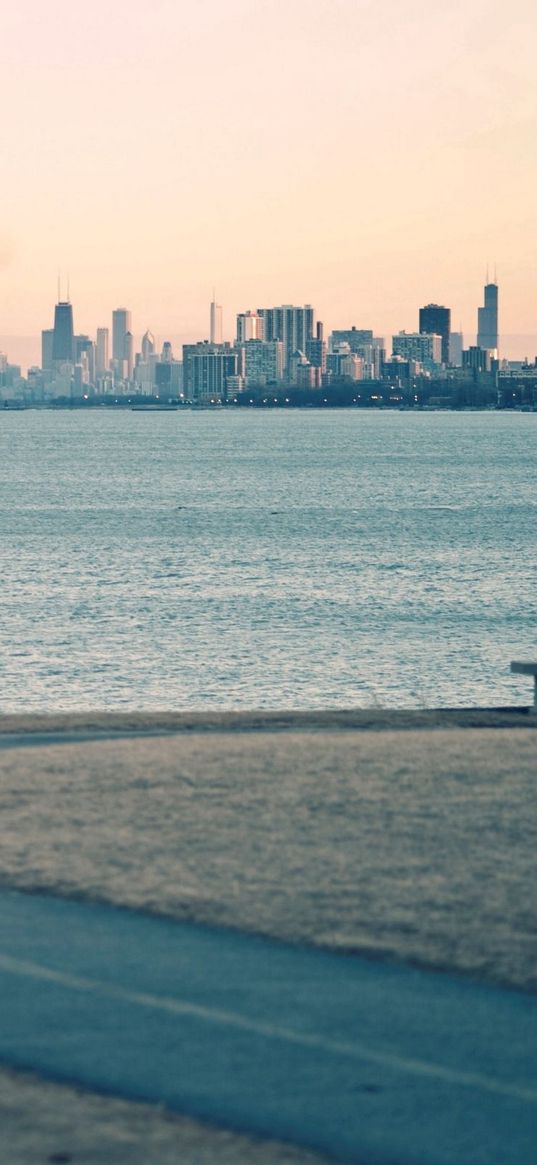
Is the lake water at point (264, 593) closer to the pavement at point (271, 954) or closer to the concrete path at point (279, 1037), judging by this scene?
the pavement at point (271, 954)

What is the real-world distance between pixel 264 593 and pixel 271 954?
1786 inches

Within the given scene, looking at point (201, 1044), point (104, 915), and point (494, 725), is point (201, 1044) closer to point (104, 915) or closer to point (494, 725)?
point (104, 915)

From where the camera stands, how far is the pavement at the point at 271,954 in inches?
247

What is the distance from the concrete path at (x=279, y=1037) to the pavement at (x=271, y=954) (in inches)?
0.5

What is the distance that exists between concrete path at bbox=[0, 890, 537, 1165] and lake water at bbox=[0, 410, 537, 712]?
896 inches

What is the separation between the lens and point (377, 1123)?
20.5ft

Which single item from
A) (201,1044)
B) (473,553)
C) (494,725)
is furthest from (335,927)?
(473,553)

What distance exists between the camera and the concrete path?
6.24m

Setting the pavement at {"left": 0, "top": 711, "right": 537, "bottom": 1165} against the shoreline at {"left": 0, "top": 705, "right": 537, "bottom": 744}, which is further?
the shoreline at {"left": 0, "top": 705, "right": 537, "bottom": 744}

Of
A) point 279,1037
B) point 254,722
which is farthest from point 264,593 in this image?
point 279,1037

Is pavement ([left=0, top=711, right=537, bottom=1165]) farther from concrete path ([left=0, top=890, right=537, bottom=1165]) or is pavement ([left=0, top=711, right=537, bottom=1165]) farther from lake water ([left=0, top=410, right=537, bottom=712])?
lake water ([left=0, top=410, right=537, bottom=712])

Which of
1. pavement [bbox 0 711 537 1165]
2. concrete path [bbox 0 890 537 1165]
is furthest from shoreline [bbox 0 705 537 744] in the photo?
concrete path [bbox 0 890 537 1165]

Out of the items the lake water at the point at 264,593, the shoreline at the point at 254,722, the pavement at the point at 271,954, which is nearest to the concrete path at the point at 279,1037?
the pavement at the point at 271,954

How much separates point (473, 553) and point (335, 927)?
196 feet
